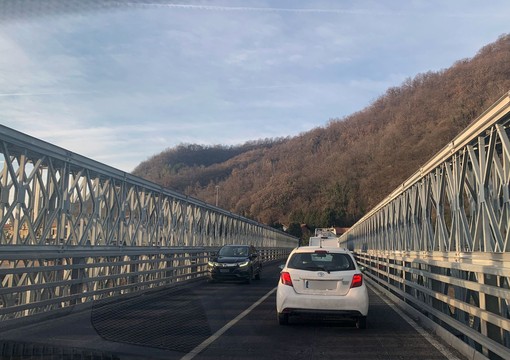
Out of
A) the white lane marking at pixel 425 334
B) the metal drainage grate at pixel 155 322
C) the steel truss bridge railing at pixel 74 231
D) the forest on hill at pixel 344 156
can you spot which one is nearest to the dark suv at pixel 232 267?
the steel truss bridge railing at pixel 74 231

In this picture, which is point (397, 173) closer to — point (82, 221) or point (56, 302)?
point (82, 221)

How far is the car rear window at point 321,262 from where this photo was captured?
33.0ft

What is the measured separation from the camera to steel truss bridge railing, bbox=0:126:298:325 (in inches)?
421

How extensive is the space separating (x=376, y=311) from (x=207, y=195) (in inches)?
3117

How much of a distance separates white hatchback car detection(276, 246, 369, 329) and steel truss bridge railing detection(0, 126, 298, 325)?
4828 mm

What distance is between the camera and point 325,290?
32.2ft

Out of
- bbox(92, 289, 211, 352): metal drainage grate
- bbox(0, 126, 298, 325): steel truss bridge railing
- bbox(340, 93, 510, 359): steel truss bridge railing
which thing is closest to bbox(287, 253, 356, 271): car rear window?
bbox(340, 93, 510, 359): steel truss bridge railing

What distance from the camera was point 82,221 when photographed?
1575 cm

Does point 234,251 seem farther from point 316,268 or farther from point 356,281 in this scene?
point 356,281

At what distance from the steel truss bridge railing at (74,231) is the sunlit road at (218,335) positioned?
0.93m

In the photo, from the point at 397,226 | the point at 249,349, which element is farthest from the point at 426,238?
the point at 249,349

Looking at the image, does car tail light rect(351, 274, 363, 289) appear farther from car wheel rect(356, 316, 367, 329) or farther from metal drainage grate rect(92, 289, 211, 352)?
metal drainage grate rect(92, 289, 211, 352)

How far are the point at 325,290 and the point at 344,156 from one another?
272 feet

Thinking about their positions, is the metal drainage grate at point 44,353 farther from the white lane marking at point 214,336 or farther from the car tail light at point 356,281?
the car tail light at point 356,281
